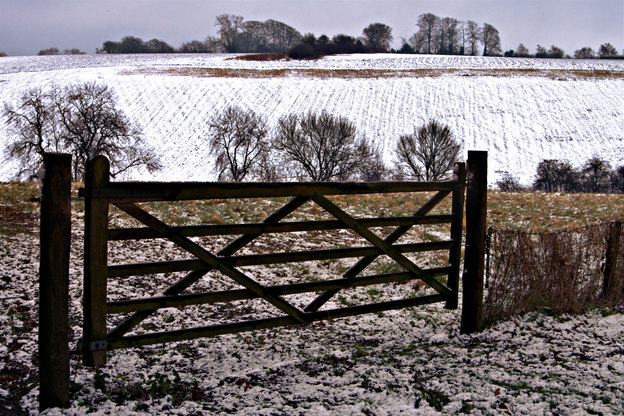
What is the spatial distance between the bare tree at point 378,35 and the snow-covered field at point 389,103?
40.0 m

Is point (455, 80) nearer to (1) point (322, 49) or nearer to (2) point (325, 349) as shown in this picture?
(1) point (322, 49)

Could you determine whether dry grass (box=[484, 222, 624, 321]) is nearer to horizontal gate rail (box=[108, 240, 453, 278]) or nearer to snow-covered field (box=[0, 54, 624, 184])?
horizontal gate rail (box=[108, 240, 453, 278])

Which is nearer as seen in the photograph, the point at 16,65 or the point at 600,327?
the point at 600,327

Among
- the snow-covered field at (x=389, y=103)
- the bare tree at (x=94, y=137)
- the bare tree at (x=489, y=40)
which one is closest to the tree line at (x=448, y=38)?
the bare tree at (x=489, y=40)

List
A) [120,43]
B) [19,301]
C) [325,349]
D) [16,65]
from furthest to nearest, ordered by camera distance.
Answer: [120,43] → [16,65] → [19,301] → [325,349]

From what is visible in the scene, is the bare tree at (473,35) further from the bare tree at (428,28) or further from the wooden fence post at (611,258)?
the wooden fence post at (611,258)

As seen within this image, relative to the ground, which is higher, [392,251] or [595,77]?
[595,77]

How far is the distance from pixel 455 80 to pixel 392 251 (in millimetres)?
64649

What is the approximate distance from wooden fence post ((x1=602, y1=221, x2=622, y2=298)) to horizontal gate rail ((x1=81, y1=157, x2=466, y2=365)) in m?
2.63

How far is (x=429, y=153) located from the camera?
149 feet

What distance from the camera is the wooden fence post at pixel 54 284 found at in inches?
155

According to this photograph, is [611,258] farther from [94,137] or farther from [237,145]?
[94,137]

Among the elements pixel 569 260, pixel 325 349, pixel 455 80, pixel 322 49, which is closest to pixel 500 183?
pixel 455 80

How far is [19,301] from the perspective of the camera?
21.5 ft
